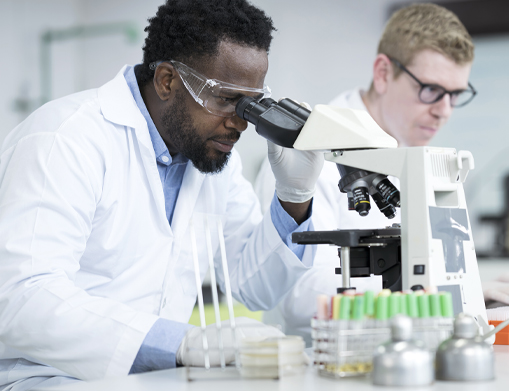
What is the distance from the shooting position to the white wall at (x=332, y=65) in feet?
13.9

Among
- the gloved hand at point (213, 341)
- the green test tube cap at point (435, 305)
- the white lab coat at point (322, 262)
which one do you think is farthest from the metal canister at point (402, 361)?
the white lab coat at point (322, 262)

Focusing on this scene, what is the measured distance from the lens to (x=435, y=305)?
2.98 feet

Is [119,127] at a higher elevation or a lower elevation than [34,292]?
higher

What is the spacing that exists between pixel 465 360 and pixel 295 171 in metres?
0.89

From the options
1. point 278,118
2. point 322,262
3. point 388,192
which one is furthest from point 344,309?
point 322,262

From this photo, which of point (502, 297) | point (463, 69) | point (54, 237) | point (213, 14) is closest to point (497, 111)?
point (463, 69)

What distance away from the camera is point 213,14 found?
60.8 inches

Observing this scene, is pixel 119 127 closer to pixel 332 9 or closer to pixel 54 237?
pixel 54 237

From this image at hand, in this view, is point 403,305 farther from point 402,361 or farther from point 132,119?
point 132,119

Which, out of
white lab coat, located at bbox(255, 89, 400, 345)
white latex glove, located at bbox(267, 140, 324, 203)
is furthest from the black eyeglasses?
white latex glove, located at bbox(267, 140, 324, 203)

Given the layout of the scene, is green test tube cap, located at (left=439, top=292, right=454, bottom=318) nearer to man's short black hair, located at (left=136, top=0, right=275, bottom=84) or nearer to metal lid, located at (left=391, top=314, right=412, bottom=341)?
metal lid, located at (left=391, top=314, right=412, bottom=341)

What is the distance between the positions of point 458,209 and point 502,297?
0.58 metres

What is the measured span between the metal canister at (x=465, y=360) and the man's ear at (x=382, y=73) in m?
1.79

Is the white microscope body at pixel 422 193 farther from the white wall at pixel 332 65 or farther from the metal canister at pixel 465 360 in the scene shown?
the white wall at pixel 332 65
